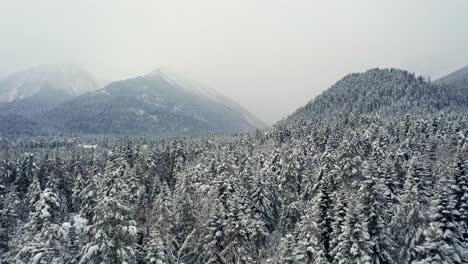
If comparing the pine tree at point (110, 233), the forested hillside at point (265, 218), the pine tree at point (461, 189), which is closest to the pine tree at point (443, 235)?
the forested hillside at point (265, 218)

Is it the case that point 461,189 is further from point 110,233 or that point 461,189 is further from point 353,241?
point 110,233

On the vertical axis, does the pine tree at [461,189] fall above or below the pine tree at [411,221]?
above

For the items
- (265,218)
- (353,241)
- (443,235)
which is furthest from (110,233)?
(265,218)

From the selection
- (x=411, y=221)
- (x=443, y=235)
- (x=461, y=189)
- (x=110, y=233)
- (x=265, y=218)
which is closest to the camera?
(x=110, y=233)

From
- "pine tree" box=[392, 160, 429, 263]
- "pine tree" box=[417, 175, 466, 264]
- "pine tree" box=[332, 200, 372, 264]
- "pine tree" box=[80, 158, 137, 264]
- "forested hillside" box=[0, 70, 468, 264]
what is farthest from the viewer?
"pine tree" box=[392, 160, 429, 263]

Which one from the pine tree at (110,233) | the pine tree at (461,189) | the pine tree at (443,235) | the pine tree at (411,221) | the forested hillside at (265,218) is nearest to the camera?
the pine tree at (110,233)

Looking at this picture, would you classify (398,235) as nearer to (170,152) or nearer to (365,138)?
(365,138)

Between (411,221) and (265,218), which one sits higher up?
(411,221)

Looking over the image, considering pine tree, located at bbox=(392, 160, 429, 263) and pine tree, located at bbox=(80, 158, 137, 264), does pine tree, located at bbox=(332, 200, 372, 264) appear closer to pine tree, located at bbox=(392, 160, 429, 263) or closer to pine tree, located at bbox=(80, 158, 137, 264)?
pine tree, located at bbox=(392, 160, 429, 263)

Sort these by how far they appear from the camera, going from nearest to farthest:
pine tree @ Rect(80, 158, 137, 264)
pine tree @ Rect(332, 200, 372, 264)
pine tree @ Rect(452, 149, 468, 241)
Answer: pine tree @ Rect(80, 158, 137, 264) → pine tree @ Rect(332, 200, 372, 264) → pine tree @ Rect(452, 149, 468, 241)

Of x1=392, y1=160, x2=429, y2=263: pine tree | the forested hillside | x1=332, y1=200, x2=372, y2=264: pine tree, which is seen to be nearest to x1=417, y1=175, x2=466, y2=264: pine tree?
the forested hillside

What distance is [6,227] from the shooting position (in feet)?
132

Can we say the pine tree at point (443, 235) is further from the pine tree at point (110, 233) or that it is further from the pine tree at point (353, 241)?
the pine tree at point (110, 233)

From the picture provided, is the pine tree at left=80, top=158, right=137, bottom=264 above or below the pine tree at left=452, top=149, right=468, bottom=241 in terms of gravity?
below
